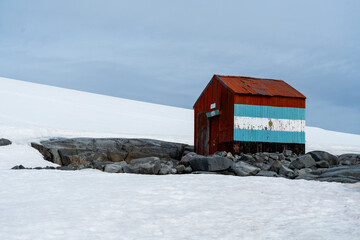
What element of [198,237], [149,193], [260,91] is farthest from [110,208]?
[260,91]

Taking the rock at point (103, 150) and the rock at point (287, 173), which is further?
the rock at point (103, 150)

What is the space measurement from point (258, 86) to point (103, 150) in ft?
33.0

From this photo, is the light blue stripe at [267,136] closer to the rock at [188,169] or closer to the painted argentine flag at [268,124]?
the painted argentine flag at [268,124]

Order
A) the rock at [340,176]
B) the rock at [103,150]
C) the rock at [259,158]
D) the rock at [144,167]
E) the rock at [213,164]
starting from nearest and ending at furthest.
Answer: the rock at [340,176], the rock at [144,167], the rock at [213,164], the rock at [259,158], the rock at [103,150]

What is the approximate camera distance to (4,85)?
186 ft

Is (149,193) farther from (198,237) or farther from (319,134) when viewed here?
(319,134)

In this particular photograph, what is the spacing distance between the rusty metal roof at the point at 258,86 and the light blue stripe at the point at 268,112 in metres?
0.72

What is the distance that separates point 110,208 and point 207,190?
109 inches

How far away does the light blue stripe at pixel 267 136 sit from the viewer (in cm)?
2028

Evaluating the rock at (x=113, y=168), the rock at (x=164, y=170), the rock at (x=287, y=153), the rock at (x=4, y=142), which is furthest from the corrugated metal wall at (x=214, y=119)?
the rock at (x=4, y=142)

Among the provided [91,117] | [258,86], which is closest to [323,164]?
[258,86]

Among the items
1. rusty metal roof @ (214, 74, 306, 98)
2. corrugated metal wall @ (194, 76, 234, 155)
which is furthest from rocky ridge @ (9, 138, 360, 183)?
rusty metal roof @ (214, 74, 306, 98)

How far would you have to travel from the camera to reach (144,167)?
12625 millimetres

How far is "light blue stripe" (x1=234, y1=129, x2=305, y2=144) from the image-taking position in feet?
66.5
